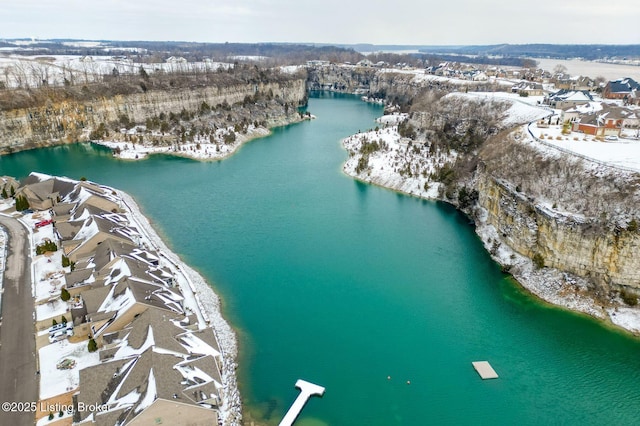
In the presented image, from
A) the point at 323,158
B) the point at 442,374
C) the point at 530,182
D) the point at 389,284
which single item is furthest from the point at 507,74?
the point at 442,374

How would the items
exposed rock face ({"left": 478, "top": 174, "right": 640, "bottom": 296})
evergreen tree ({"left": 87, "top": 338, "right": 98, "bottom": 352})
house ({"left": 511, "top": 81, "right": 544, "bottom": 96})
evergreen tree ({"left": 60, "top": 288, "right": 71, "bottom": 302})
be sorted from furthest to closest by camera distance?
house ({"left": 511, "top": 81, "right": 544, "bottom": 96})
exposed rock face ({"left": 478, "top": 174, "right": 640, "bottom": 296})
evergreen tree ({"left": 60, "top": 288, "right": 71, "bottom": 302})
evergreen tree ({"left": 87, "top": 338, "right": 98, "bottom": 352})

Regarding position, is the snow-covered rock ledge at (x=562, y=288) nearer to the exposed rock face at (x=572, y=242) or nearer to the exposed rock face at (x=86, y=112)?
the exposed rock face at (x=572, y=242)

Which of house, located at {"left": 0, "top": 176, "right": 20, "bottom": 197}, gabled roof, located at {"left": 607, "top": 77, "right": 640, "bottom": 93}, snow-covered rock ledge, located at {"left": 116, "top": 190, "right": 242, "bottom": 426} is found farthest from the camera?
gabled roof, located at {"left": 607, "top": 77, "right": 640, "bottom": 93}

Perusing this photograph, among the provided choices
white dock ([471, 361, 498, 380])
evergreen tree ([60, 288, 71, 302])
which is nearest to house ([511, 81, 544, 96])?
white dock ([471, 361, 498, 380])

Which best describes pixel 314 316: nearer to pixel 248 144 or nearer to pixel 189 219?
pixel 189 219

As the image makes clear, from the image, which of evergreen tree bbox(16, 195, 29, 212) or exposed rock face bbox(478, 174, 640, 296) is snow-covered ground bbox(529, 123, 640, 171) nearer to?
exposed rock face bbox(478, 174, 640, 296)

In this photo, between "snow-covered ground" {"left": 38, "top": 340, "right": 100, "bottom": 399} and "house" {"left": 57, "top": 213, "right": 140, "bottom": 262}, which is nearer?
"snow-covered ground" {"left": 38, "top": 340, "right": 100, "bottom": 399}
